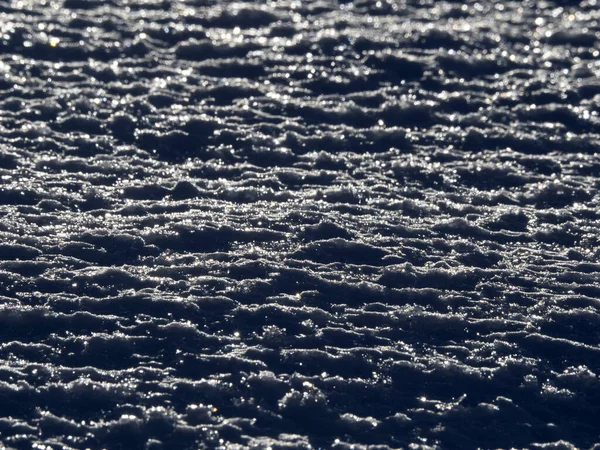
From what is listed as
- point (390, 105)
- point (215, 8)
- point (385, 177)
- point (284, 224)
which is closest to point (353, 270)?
point (284, 224)

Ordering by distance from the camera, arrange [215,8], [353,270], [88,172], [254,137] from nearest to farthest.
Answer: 1. [353,270]
2. [88,172]
3. [254,137]
4. [215,8]

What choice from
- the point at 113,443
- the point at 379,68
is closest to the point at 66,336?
the point at 113,443

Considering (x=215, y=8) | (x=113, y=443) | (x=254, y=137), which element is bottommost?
(x=113, y=443)

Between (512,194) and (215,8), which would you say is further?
(215,8)

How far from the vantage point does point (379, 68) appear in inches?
177

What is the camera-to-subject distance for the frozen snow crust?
2635 millimetres

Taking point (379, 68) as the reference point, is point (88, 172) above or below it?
below

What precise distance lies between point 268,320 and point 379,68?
1989 mm

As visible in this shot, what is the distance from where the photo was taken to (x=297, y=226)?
3381mm

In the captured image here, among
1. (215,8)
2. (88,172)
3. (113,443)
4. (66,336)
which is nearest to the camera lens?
(113,443)

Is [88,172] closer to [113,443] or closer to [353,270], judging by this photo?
[353,270]

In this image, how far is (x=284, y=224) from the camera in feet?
11.1

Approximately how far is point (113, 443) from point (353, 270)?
3.62 ft

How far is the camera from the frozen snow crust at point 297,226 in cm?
263
